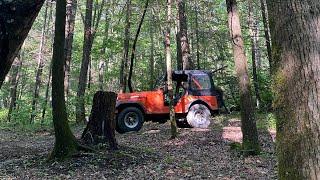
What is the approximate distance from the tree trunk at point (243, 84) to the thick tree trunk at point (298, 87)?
6.22 m

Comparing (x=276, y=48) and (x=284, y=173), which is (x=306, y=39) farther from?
(x=284, y=173)

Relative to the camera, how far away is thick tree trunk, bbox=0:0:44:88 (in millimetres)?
2057

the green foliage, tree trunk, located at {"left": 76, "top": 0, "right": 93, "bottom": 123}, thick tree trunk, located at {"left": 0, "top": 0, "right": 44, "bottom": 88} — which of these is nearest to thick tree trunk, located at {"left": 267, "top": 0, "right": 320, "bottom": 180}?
thick tree trunk, located at {"left": 0, "top": 0, "right": 44, "bottom": 88}

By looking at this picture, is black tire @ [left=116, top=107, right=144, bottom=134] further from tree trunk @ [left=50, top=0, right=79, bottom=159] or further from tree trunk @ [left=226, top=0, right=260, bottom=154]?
tree trunk @ [left=226, top=0, right=260, bottom=154]

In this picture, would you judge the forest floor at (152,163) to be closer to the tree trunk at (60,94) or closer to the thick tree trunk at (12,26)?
the tree trunk at (60,94)

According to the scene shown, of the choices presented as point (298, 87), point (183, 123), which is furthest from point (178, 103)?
point (298, 87)

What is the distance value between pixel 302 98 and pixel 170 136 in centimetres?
994

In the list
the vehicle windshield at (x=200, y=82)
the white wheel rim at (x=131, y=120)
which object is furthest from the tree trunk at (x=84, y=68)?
the vehicle windshield at (x=200, y=82)

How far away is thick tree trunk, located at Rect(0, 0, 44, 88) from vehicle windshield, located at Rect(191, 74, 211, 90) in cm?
1328

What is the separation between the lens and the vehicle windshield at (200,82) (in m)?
15.4

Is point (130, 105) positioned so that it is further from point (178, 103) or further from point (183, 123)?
point (183, 123)

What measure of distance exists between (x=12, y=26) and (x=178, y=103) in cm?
1318

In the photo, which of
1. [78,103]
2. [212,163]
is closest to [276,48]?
[212,163]

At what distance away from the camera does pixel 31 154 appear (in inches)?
376
